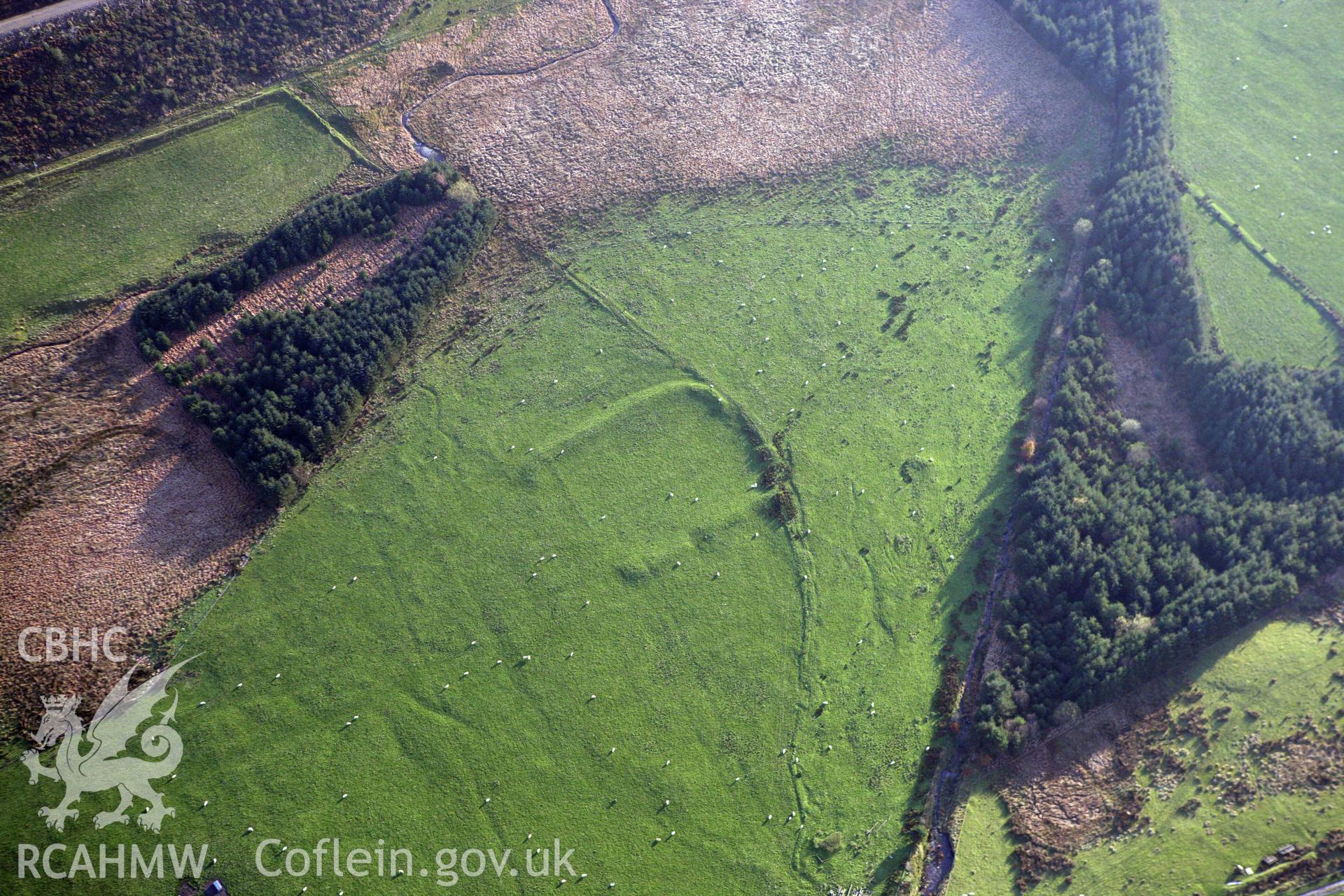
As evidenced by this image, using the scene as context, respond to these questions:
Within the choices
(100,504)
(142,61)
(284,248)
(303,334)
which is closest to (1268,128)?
(303,334)

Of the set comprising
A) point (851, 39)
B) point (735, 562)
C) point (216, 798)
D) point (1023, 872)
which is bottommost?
point (216, 798)

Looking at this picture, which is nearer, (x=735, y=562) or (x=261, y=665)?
(x=261, y=665)

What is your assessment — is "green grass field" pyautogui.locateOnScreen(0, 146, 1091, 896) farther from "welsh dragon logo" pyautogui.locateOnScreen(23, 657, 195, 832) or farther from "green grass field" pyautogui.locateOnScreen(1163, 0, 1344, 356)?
"green grass field" pyautogui.locateOnScreen(1163, 0, 1344, 356)

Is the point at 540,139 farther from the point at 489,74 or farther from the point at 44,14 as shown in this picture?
the point at 44,14

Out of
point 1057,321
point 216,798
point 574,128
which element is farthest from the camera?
point 574,128

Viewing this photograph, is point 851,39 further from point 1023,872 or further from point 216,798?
point 216,798

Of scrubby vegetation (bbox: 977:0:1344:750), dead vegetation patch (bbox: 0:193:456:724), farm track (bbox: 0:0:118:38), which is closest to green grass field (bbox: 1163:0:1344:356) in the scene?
scrubby vegetation (bbox: 977:0:1344:750)

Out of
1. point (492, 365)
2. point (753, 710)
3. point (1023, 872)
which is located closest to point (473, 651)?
point (753, 710)
